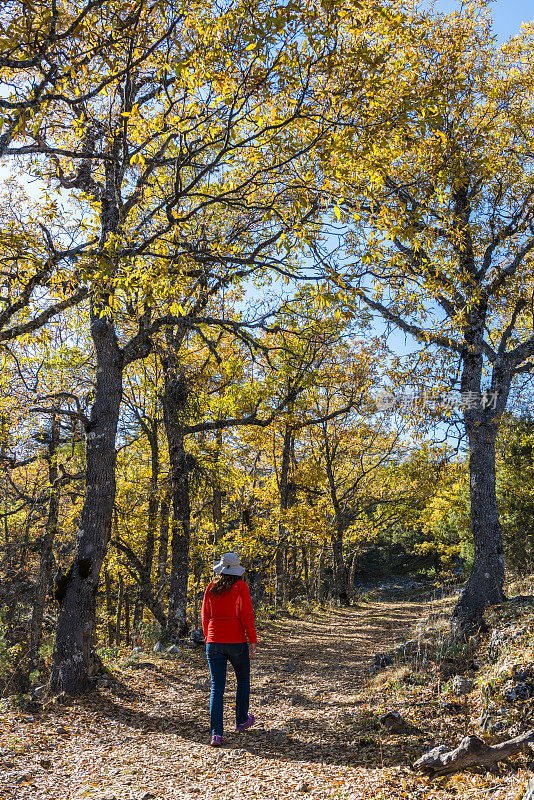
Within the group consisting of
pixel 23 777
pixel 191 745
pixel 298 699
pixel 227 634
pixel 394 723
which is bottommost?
pixel 298 699

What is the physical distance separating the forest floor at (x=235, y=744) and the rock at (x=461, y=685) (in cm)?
29

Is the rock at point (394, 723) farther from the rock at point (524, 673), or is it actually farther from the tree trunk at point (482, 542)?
the tree trunk at point (482, 542)

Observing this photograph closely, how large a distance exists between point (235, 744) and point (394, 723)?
1643mm

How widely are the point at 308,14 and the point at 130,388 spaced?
1254 cm

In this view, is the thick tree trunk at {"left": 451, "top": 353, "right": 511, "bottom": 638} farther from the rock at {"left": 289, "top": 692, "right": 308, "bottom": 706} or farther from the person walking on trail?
the person walking on trail

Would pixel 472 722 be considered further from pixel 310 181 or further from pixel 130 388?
pixel 130 388

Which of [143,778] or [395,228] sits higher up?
[395,228]

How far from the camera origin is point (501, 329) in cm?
1111

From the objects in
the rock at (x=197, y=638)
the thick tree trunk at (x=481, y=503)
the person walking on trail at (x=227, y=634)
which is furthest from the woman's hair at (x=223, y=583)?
the rock at (x=197, y=638)

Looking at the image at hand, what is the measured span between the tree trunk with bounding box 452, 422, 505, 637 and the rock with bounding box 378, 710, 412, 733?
268 cm

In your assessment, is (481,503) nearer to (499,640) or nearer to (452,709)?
(499,640)

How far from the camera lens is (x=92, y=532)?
7.29m

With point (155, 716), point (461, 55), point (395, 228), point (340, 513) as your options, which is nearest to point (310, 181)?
point (395, 228)

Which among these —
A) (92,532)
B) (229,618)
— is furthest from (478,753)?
(92,532)
